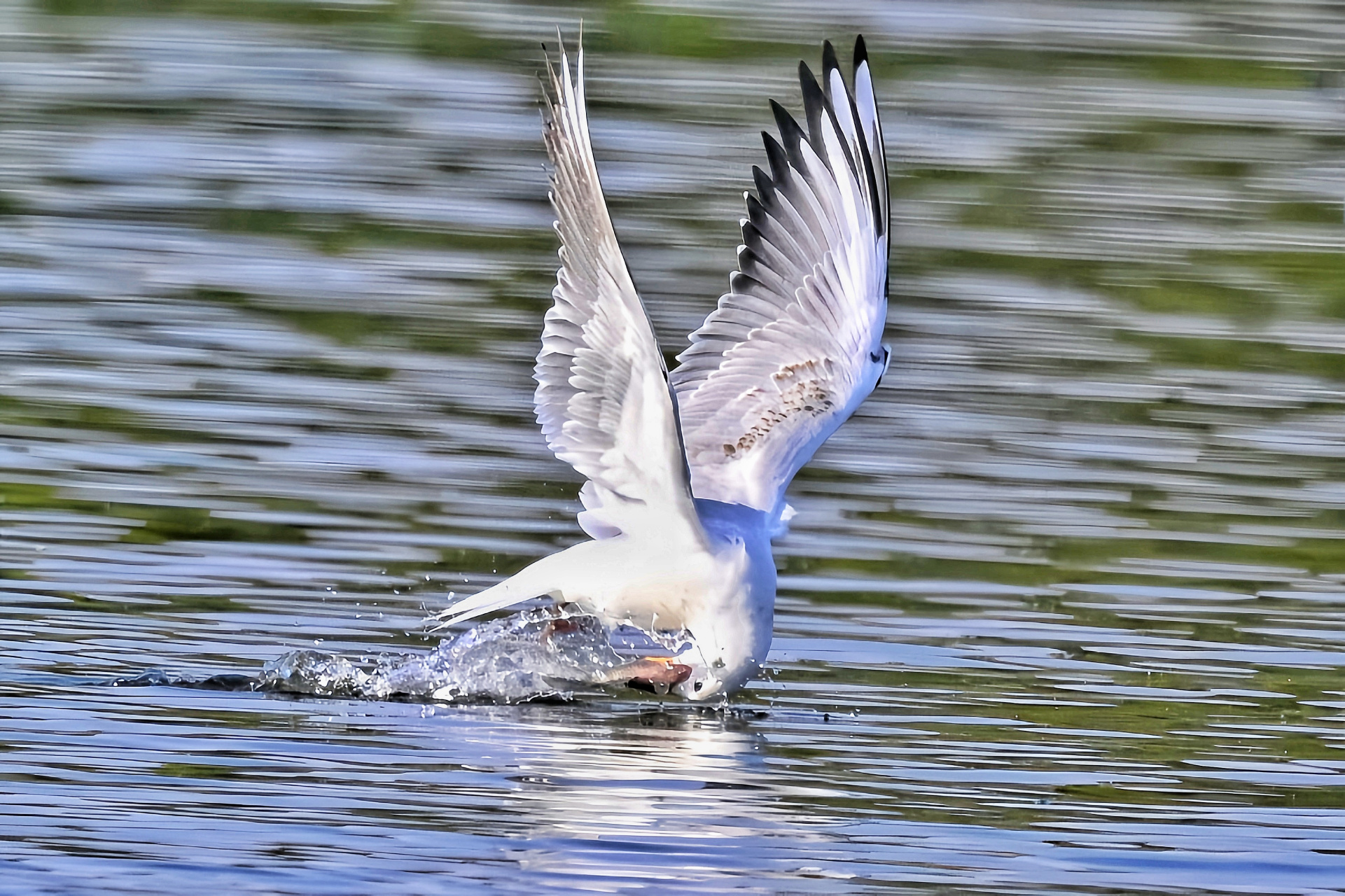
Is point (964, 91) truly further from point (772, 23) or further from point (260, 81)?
point (260, 81)

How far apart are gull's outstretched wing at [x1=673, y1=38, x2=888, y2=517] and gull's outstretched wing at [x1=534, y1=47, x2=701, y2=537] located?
0.79 m

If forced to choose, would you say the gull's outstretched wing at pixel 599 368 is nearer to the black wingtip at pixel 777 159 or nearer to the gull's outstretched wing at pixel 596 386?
the gull's outstretched wing at pixel 596 386

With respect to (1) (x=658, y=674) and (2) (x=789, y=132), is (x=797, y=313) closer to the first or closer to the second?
(2) (x=789, y=132)

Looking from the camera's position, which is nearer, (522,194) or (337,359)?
(337,359)

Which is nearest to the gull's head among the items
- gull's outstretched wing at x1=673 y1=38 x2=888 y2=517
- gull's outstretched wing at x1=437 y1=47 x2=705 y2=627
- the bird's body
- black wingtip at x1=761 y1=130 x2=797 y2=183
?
the bird's body

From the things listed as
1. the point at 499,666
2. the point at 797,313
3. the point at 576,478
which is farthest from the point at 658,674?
the point at 576,478

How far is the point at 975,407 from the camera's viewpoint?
40.1ft

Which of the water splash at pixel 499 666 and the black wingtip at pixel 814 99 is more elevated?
the black wingtip at pixel 814 99

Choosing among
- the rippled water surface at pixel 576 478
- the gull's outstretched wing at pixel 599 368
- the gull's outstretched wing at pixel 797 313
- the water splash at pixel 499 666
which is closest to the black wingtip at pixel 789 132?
the gull's outstretched wing at pixel 797 313

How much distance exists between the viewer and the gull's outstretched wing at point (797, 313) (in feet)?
28.6

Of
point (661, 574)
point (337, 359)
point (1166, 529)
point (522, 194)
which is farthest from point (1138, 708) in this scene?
point (522, 194)

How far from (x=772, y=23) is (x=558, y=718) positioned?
1133 centimetres

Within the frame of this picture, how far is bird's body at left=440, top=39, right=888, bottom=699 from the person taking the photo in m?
7.36

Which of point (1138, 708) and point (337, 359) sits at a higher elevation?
point (337, 359)
